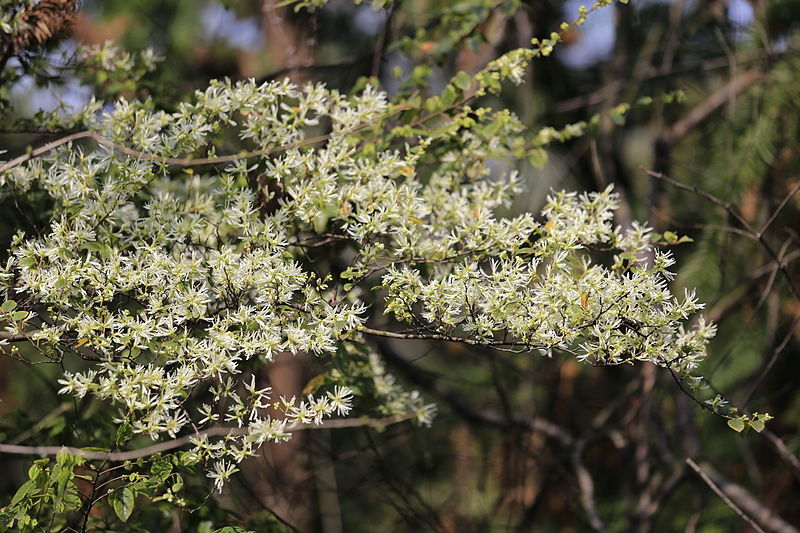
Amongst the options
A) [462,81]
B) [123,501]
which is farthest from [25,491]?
[462,81]

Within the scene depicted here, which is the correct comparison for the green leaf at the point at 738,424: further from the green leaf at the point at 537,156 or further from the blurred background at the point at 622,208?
the blurred background at the point at 622,208

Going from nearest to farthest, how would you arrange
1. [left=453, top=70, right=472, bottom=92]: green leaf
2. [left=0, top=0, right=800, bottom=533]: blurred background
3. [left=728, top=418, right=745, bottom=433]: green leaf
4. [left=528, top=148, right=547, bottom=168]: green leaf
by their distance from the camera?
[left=728, top=418, right=745, bottom=433]: green leaf → [left=453, top=70, right=472, bottom=92]: green leaf → [left=528, top=148, right=547, bottom=168]: green leaf → [left=0, top=0, right=800, bottom=533]: blurred background

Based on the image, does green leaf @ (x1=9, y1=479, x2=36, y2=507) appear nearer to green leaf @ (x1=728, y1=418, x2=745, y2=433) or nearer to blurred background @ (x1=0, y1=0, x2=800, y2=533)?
blurred background @ (x1=0, y1=0, x2=800, y2=533)

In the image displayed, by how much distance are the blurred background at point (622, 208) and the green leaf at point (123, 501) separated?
0.95 m

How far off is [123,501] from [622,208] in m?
2.24

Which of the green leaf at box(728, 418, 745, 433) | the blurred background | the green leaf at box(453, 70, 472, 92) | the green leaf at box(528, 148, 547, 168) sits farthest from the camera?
the blurred background

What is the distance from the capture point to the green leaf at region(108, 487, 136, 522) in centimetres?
125

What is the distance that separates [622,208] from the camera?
2895 mm

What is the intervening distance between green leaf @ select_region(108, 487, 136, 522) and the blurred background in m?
0.95

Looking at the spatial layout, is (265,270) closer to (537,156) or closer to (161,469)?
(161,469)

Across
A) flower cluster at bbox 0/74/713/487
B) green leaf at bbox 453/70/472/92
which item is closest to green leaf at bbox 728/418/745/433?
flower cluster at bbox 0/74/713/487

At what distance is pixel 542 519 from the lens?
13.0ft

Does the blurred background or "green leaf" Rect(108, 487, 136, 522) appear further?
the blurred background

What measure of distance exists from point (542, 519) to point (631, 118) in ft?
7.30
